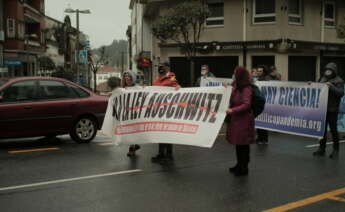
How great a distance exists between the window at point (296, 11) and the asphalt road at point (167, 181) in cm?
1789

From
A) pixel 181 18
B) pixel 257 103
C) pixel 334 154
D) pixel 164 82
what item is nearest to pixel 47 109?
pixel 164 82

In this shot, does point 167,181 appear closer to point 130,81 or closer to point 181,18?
point 130,81

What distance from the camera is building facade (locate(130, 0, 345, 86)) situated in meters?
25.5

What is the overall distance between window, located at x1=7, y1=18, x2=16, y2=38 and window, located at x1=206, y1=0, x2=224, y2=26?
17868 millimetres

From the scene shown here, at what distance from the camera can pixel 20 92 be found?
979 cm

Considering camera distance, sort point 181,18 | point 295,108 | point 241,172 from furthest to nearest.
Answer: point 181,18, point 295,108, point 241,172

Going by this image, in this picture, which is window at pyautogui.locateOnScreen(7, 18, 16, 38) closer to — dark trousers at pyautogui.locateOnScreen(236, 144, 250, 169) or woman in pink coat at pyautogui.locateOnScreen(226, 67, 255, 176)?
woman in pink coat at pyautogui.locateOnScreen(226, 67, 255, 176)

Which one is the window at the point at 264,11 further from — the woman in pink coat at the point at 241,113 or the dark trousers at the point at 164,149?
the woman in pink coat at the point at 241,113

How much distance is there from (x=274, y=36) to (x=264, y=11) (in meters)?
1.75

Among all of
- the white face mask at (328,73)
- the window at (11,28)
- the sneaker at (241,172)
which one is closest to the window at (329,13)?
the white face mask at (328,73)

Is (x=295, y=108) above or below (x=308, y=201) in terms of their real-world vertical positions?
above

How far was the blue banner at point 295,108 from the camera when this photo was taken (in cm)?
927

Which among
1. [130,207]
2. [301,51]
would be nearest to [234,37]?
[301,51]

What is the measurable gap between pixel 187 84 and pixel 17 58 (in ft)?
53.2
